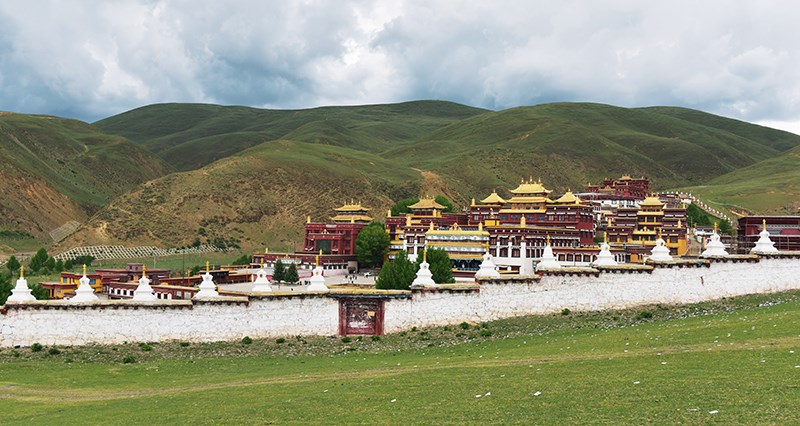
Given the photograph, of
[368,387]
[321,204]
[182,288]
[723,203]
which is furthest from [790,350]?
[321,204]

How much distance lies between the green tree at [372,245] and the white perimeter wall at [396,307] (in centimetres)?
6213

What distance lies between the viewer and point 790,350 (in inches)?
804

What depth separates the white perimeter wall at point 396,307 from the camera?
35.4 m

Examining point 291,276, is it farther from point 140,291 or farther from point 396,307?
point 396,307

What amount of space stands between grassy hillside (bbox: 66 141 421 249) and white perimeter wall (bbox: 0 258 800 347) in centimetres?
10452

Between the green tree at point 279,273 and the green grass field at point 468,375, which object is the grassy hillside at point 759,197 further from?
the green grass field at point 468,375

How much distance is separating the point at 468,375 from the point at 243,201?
487 feet

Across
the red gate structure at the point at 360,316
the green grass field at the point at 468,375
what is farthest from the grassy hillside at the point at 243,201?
the green grass field at the point at 468,375

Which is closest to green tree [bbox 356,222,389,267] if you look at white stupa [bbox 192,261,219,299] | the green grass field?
white stupa [bbox 192,261,219,299]

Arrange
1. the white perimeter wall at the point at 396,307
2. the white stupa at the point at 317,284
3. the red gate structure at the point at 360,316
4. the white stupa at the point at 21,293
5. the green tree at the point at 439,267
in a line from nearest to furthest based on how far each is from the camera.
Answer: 1. the white perimeter wall at the point at 396,307
2. the white stupa at the point at 21,293
3. the red gate structure at the point at 360,316
4. the white stupa at the point at 317,284
5. the green tree at the point at 439,267

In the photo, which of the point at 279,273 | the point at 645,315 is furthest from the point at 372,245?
the point at 645,315

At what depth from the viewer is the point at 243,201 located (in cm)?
16712

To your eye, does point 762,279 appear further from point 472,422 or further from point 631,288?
point 472,422

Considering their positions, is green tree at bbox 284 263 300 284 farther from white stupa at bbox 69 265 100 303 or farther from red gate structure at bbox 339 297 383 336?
red gate structure at bbox 339 297 383 336
